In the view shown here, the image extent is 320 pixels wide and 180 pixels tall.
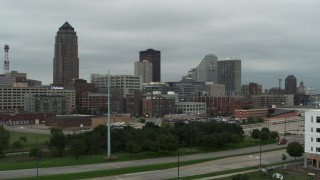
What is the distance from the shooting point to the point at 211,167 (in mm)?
52188

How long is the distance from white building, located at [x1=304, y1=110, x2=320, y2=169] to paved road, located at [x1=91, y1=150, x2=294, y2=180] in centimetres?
382

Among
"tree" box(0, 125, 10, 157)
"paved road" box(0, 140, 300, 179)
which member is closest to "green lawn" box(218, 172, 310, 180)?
"paved road" box(0, 140, 300, 179)

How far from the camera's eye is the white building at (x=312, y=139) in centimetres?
5603

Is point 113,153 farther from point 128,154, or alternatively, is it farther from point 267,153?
point 267,153

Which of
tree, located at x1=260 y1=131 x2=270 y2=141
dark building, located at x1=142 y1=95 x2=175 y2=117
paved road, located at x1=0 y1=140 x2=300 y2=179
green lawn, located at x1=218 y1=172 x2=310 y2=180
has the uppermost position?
dark building, located at x1=142 y1=95 x2=175 y2=117

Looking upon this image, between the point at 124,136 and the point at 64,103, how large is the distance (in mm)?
118119

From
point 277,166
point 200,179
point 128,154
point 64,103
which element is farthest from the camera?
point 64,103

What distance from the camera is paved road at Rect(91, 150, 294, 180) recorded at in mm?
45875

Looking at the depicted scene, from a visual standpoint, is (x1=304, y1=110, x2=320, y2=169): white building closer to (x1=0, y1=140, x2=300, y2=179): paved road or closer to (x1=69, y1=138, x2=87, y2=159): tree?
(x1=0, y1=140, x2=300, y2=179): paved road

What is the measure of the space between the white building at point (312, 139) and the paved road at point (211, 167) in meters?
3.82

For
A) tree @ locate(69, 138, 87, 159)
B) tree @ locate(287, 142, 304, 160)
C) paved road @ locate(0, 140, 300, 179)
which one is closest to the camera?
paved road @ locate(0, 140, 300, 179)

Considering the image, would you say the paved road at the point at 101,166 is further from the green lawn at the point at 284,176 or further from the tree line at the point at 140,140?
the green lawn at the point at 284,176

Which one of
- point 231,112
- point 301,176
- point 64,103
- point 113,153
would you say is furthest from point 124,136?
point 231,112

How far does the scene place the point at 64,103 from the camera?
18050cm
